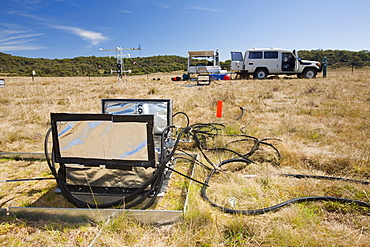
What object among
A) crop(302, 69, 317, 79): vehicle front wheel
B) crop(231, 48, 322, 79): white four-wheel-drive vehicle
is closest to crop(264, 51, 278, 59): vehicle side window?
crop(231, 48, 322, 79): white four-wheel-drive vehicle

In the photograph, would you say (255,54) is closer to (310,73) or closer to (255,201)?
(310,73)

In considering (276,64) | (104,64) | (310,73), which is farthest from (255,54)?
(104,64)

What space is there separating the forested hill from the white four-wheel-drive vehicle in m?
27.1

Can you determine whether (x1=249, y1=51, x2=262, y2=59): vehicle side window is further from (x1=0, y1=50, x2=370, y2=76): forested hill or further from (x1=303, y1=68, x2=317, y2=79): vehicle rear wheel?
(x1=0, y1=50, x2=370, y2=76): forested hill

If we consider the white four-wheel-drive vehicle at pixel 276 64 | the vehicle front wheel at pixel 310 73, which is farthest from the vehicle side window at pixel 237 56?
the vehicle front wheel at pixel 310 73

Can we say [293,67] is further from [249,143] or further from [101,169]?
[101,169]


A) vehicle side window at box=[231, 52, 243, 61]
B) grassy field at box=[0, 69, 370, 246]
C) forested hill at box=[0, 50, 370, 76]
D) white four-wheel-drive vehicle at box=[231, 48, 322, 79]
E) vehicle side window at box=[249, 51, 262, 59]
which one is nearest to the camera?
grassy field at box=[0, 69, 370, 246]

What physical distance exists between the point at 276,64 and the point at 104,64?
61.3 metres

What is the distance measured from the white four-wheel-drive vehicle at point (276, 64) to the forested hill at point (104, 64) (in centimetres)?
2712

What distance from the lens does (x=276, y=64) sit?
19.2 metres

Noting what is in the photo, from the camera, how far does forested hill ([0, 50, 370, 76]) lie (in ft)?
160

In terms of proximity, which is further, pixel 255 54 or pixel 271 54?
pixel 255 54

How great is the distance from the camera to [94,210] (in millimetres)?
2334

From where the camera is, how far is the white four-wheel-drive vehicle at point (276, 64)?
1894cm
